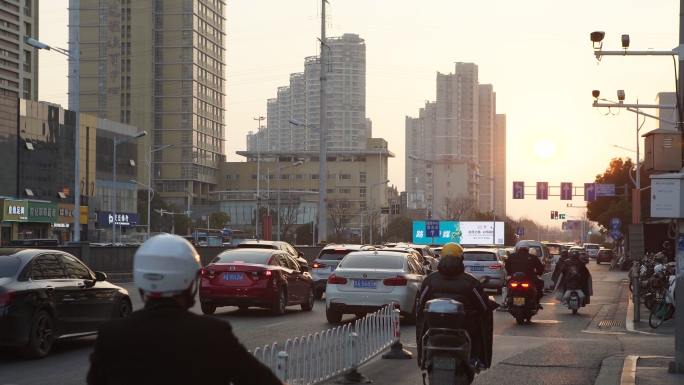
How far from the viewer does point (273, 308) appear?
787 inches

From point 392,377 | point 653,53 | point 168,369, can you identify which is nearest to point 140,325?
point 168,369

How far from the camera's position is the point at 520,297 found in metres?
19.0

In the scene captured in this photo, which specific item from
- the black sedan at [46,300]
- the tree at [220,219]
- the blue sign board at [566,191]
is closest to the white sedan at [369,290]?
the black sedan at [46,300]

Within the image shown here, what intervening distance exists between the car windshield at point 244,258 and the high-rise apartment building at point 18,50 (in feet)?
241

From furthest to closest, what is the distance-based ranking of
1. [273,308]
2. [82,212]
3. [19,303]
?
[82,212] → [273,308] → [19,303]

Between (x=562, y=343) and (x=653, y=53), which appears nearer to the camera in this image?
(x=562, y=343)

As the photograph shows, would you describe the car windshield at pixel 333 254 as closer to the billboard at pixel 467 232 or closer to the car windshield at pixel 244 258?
the car windshield at pixel 244 258

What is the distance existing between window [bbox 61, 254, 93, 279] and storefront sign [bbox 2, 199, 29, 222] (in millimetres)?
52302

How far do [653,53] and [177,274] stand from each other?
21.3 meters

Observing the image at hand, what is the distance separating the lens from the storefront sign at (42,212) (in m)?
66.8

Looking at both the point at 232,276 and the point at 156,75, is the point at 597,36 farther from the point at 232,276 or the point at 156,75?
the point at 156,75

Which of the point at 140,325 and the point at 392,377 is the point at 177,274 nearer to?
the point at 140,325

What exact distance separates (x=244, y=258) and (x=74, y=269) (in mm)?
6875

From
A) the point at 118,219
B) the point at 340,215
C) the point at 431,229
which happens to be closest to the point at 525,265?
the point at 431,229
